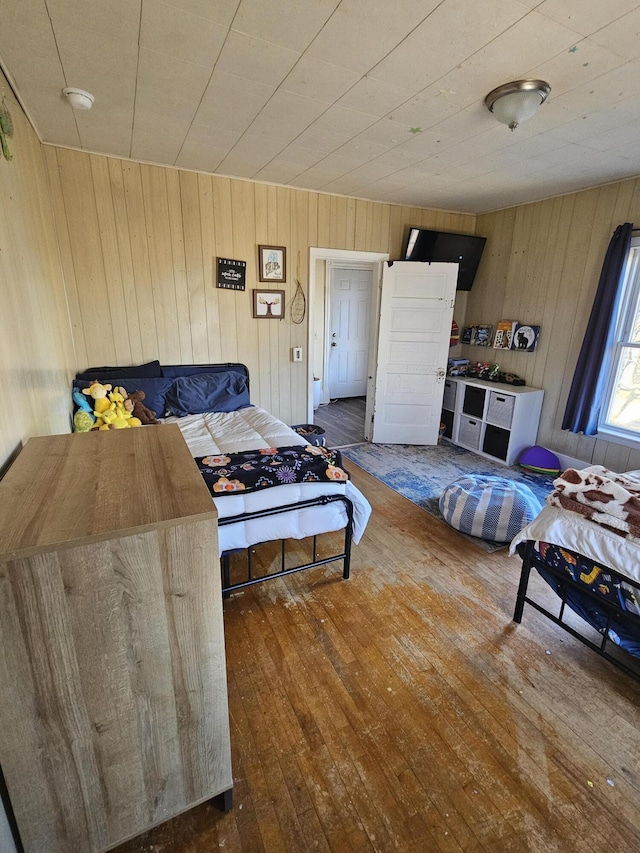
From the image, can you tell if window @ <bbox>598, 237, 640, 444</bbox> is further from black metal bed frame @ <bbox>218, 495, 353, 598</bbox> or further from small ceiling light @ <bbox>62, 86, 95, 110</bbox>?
small ceiling light @ <bbox>62, 86, 95, 110</bbox>

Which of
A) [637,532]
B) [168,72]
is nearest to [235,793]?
[637,532]

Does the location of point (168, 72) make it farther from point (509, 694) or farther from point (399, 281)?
point (509, 694)

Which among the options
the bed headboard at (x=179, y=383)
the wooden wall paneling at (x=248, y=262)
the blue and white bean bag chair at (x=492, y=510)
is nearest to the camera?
the blue and white bean bag chair at (x=492, y=510)

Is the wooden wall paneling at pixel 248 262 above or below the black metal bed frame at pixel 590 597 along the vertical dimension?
above

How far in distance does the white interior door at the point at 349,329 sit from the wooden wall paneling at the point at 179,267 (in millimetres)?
3085

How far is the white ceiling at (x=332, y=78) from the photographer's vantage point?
1493 millimetres

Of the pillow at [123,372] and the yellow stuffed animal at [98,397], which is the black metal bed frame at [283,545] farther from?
the pillow at [123,372]

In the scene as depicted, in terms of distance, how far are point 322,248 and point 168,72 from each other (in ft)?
7.56

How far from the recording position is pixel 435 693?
65.1 inches

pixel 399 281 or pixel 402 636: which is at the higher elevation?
pixel 399 281

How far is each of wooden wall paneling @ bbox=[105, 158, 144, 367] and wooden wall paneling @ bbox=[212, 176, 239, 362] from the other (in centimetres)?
72

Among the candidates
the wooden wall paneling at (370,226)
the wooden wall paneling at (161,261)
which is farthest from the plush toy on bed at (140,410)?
the wooden wall paneling at (370,226)

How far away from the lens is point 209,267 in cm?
361

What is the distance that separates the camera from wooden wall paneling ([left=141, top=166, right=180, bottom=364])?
3242mm
